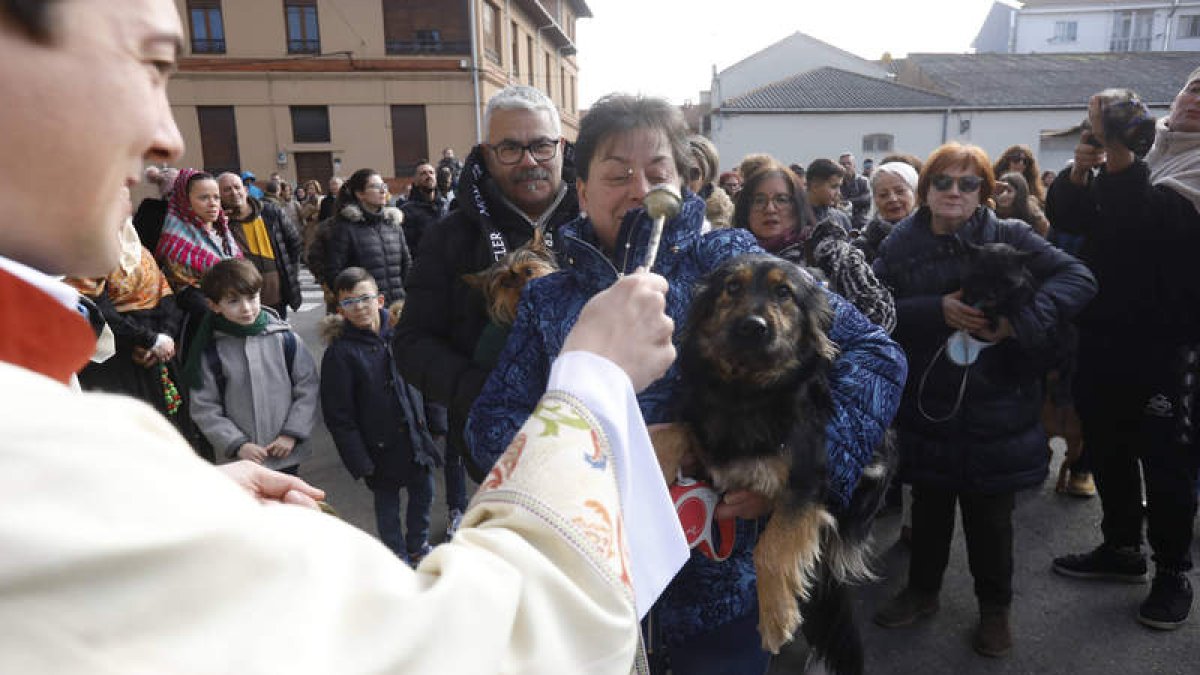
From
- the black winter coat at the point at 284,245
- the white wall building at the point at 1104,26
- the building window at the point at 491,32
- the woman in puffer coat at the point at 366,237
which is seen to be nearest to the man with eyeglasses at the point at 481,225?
the woman in puffer coat at the point at 366,237

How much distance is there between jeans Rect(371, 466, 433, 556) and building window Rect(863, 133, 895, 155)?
118 ft

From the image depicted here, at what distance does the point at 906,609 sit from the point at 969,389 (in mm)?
1158

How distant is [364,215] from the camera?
683 cm

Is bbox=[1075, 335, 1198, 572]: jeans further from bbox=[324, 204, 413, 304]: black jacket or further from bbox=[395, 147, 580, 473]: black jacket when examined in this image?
bbox=[324, 204, 413, 304]: black jacket

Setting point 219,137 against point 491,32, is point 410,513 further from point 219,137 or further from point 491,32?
point 491,32

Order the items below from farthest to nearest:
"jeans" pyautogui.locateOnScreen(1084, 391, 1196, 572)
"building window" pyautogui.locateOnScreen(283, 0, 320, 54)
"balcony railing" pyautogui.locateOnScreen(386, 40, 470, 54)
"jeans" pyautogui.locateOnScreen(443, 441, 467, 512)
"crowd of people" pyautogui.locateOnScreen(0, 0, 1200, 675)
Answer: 1. "balcony railing" pyautogui.locateOnScreen(386, 40, 470, 54)
2. "building window" pyautogui.locateOnScreen(283, 0, 320, 54)
3. "jeans" pyautogui.locateOnScreen(443, 441, 467, 512)
4. "jeans" pyautogui.locateOnScreen(1084, 391, 1196, 572)
5. "crowd of people" pyautogui.locateOnScreen(0, 0, 1200, 675)

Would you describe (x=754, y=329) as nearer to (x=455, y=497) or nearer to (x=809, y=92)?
(x=455, y=497)

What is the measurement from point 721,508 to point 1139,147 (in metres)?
3.05

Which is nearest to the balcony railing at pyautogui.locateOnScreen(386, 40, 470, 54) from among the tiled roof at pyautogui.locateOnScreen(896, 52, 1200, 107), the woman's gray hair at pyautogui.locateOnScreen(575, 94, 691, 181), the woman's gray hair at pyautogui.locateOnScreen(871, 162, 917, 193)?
the tiled roof at pyautogui.locateOnScreen(896, 52, 1200, 107)

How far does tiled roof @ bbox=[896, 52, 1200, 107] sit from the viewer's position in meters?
35.0

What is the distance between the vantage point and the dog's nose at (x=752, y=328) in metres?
1.90

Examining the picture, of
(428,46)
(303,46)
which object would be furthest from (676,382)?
(303,46)

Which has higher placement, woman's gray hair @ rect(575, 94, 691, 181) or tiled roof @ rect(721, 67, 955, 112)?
tiled roof @ rect(721, 67, 955, 112)

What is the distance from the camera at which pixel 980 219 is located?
3.45 m
